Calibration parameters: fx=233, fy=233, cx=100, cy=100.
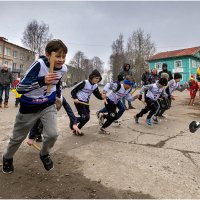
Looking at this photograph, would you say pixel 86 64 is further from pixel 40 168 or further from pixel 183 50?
pixel 40 168

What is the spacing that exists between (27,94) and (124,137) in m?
2.76

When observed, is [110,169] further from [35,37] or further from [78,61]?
[78,61]

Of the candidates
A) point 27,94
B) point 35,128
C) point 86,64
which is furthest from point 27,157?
point 86,64

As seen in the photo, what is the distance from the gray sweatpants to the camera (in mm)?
2848

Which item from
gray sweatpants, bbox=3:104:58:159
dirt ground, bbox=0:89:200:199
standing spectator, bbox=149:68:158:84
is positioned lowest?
dirt ground, bbox=0:89:200:199

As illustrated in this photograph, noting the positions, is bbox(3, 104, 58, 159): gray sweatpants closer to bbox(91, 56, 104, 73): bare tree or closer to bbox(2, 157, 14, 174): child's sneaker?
bbox(2, 157, 14, 174): child's sneaker

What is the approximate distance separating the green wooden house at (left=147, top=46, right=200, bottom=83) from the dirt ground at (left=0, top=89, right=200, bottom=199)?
4190 cm

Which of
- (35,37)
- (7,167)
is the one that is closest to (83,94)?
(7,167)

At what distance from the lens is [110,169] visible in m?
3.18

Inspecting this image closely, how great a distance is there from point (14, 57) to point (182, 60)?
3755 cm

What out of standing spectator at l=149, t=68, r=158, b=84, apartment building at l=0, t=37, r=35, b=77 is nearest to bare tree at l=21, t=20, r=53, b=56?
apartment building at l=0, t=37, r=35, b=77

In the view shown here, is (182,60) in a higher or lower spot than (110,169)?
higher

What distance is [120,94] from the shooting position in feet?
19.0

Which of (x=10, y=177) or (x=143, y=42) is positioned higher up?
(x=143, y=42)
